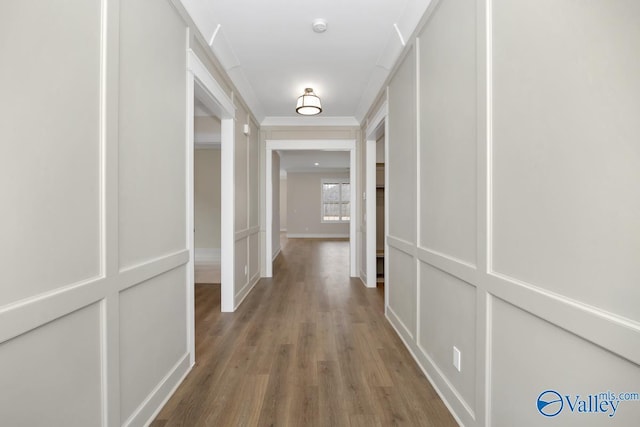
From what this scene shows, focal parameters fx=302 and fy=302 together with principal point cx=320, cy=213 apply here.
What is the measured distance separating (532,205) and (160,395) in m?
2.12

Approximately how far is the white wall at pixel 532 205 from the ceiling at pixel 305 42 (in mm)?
566

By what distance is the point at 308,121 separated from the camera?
16.3 feet

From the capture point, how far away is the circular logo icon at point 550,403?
1.01 m

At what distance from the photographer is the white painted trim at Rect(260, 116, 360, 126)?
493cm

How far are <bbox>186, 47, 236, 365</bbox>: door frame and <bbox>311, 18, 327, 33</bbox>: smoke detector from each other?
948mm

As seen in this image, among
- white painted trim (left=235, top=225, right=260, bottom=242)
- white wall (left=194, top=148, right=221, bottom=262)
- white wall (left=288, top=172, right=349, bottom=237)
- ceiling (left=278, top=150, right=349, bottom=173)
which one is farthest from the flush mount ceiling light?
white wall (left=288, top=172, right=349, bottom=237)

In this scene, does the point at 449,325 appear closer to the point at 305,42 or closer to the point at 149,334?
the point at 149,334

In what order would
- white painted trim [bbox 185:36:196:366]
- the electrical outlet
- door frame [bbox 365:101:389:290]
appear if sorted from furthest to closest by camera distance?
door frame [bbox 365:101:389:290]
white painted trim [bbox 185:36:196:366]
the electrical outlet

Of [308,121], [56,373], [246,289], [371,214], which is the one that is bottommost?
[246,289]

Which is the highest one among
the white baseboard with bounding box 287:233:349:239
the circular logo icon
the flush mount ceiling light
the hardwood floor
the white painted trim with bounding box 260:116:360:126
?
the white painted trim with bounding box 260:116:360:126

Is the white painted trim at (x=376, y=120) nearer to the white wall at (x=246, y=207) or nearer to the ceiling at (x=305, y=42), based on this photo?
the ceiling at (x=305, y=42)

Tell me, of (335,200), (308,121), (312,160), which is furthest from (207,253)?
(335,200)

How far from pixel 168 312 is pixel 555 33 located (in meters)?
2.29

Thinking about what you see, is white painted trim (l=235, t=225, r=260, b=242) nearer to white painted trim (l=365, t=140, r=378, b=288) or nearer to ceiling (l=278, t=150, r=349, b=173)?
white painted trim (l=365, t=140, r=378, b=288)
